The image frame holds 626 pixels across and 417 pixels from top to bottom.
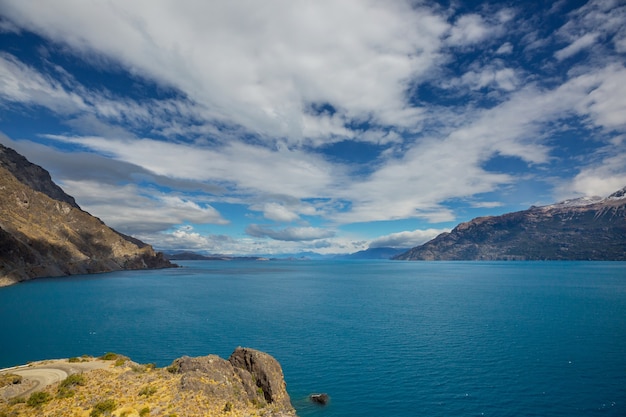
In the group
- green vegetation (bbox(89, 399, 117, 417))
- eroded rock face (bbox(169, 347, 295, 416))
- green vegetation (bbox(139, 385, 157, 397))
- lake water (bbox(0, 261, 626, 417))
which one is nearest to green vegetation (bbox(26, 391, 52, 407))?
green vegetation (bbox(89, 399, 117, 417))

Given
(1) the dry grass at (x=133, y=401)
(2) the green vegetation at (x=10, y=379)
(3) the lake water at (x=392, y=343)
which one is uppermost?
(2) the green vegetation at (x=10, y=379)

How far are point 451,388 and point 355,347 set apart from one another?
22.5 meters

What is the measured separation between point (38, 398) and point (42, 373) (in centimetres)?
964

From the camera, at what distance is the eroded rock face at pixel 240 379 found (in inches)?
1305

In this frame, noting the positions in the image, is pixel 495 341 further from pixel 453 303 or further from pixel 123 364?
pixel 123 364

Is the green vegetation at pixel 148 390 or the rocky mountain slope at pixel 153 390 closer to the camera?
the rocky mountain slope at pixel 153 390

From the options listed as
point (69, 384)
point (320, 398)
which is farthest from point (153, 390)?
point (320, 398)

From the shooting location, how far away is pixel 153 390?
31188 millimetres

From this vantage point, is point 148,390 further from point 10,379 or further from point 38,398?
point 10,379

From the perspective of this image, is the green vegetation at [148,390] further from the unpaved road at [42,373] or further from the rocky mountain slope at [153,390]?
the unpaved road at [42,373]

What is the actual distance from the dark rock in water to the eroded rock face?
3248 mm

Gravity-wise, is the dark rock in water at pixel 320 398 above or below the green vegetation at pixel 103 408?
below

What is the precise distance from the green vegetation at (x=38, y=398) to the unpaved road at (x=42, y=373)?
2265 mm

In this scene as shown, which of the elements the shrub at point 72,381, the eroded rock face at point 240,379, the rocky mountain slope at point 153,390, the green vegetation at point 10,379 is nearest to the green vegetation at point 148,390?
the rocky mountain slope at point 153,390
